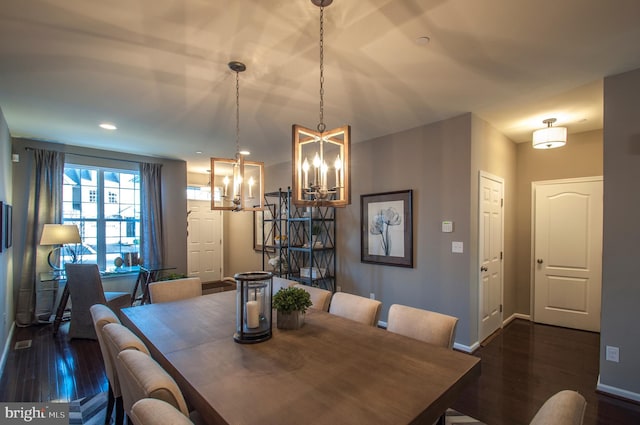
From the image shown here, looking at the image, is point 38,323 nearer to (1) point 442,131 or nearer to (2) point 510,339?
(1) point 442,131

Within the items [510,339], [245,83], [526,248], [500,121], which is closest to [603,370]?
[510,339]

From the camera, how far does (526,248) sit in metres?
4.60

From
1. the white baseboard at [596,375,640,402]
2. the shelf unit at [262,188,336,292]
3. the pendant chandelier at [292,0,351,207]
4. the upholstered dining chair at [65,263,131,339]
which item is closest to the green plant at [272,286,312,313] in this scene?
the pendant chandelier at [292,0,351,207]

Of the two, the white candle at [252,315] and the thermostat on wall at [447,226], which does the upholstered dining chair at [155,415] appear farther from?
the thermostat on wall at [447,226]

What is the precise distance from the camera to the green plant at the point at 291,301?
1.91 meters

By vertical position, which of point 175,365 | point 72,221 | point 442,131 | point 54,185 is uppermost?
point 442,131

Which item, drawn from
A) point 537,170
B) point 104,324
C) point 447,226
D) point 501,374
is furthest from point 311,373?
point 537,170

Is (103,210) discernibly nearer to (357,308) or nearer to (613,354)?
(357,308)

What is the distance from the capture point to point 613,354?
2533mm

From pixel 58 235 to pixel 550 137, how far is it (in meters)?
6.31

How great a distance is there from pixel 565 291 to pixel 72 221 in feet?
24.3

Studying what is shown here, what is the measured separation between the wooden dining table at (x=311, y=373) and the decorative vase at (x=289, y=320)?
1.7 inches

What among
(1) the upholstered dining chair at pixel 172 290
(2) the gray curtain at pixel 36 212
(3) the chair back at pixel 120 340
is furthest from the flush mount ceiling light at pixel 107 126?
(3) the chair back at pixel 120 340

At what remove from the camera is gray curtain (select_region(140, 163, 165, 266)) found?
534 centimetres
